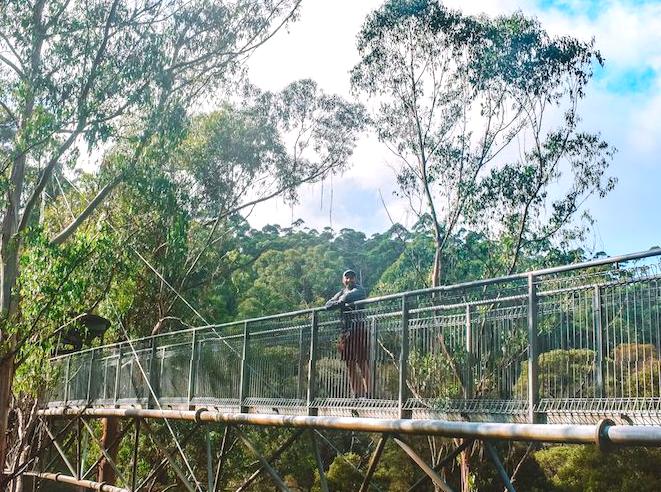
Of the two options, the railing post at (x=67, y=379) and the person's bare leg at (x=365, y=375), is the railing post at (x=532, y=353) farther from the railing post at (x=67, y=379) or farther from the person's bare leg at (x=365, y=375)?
the railing post at (x=67, y=379)

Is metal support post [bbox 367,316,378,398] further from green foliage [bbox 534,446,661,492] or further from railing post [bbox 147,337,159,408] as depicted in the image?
green foliage [bbox 534,446,661,492]

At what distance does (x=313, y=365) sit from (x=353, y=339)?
0.69 metres

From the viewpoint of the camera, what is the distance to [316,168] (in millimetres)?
29922

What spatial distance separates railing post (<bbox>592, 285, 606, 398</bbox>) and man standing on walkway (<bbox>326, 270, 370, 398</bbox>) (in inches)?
118

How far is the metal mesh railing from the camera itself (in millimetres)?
6445

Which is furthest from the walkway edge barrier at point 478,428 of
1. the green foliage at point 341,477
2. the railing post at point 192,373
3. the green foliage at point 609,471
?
the green foliage at point 341,477

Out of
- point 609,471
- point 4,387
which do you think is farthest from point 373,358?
point 609,471

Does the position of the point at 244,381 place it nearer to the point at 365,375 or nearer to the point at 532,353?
the point at 365,375

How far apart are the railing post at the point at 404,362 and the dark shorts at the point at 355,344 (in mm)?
746

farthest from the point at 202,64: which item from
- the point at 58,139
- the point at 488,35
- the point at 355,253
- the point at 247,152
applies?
the point at 355,253

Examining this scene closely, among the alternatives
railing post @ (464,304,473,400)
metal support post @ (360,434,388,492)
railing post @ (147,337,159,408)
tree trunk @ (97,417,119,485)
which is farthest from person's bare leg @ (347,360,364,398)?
tree trunk @ (97,417,119,485)

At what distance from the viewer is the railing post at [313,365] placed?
386 inches

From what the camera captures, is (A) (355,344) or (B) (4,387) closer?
(A) (355,344)

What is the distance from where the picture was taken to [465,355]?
7840mm
